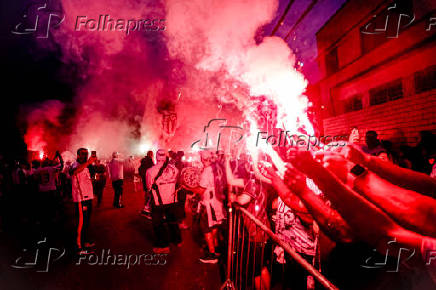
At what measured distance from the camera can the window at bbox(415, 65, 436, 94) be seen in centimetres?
776

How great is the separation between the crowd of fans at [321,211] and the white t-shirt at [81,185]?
0.02 m

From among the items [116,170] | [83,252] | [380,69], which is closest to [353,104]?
[380,69]

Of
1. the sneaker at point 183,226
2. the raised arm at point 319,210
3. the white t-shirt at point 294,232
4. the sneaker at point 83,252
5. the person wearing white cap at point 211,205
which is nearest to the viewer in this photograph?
the raised arm at point 319,210

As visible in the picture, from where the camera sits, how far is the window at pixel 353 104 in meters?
11.8

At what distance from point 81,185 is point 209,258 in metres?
3.66

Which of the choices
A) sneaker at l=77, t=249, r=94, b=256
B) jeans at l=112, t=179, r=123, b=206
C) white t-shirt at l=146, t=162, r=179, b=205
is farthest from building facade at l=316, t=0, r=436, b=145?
jeans at l=112, t=179, r=123, b=206

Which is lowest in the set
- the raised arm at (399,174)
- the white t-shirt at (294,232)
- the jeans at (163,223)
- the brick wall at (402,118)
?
the jeans at (163,223)

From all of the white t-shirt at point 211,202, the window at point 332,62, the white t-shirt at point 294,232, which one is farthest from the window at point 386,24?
the white t-shirt at point 294,232

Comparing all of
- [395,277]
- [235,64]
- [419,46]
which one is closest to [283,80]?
[235,64]

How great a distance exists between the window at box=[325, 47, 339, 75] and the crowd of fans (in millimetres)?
8831

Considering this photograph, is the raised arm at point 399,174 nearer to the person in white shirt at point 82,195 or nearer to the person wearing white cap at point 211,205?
the person wearing white cap at point 211,205

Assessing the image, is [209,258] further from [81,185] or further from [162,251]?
[81,185]

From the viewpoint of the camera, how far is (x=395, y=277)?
245cm

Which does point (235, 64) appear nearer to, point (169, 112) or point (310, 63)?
point (310, 63)
